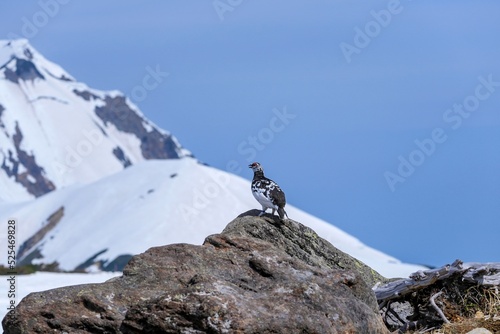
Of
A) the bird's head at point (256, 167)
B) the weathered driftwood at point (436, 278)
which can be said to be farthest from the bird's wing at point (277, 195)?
the weathered driftwood at point (436, 278)

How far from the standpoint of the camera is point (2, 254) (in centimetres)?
19212

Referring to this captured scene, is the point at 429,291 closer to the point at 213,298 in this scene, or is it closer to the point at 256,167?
the point at 256,167

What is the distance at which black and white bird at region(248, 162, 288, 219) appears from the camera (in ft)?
64.4

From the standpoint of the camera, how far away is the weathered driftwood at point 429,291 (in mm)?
18031

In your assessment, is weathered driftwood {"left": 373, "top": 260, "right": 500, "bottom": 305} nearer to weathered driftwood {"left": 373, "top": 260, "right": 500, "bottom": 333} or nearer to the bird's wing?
weathered driftwood {"left": 373, "top": 260, "right": 500, "bottom": 333}

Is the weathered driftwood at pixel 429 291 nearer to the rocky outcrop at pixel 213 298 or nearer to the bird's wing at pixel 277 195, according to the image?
the bird's wing at pixel 277 195

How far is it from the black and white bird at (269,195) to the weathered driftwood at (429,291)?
2.50 metres

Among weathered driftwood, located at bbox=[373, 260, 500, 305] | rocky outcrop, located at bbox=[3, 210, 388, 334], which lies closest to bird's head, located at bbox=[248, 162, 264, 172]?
weathered driftwood, located at bbox=[373, 260, 500, 305]

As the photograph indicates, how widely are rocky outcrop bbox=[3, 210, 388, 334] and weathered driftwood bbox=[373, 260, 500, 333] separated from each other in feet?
8.84

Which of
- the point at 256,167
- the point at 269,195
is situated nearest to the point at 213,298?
the point at 269,195

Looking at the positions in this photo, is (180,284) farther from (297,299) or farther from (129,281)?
(297,299)

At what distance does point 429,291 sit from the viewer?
1834 centimetres

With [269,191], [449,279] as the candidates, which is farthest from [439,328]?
[269,191]

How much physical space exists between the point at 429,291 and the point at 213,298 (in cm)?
627
